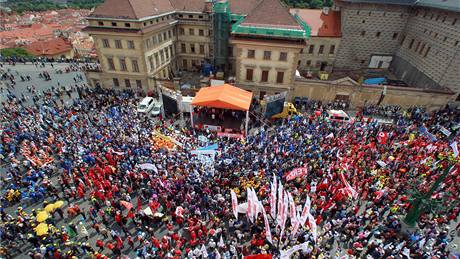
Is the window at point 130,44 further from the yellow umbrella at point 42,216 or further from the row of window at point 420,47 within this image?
the row of window at point 420,47

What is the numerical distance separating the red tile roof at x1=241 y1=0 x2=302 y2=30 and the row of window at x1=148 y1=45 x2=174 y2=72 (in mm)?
14574

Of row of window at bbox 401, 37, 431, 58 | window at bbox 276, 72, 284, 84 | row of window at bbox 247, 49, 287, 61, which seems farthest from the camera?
row of window at bbox 401, 37, 431, 58

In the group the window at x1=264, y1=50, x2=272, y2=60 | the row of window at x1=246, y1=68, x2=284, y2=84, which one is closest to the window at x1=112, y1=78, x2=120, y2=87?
the row of window at x1=246, y1=68, x2=284, y2=84

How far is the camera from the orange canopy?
2656cm

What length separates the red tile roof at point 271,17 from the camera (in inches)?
1221

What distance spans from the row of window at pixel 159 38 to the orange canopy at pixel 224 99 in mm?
12214

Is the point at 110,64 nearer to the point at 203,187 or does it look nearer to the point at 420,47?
the point at 203,187

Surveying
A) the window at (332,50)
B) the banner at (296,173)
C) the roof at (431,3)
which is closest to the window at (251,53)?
the window at (332,50)

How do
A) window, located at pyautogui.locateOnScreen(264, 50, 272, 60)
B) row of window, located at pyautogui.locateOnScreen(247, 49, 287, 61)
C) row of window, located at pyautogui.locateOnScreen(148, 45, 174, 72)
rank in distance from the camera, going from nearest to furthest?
1. row of window, located at pyautogui.locateOnScreen(247, 49, 287, 61)
2. window, located at pyautogui.locateOnScreen(264, 50, 272, 60)
3. row of window, located at pyautogui.locateOnScreen(148, 45, 174, 72)

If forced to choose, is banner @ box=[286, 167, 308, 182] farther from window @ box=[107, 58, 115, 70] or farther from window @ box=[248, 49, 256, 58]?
window @ box=[107, 58, 115, 70]

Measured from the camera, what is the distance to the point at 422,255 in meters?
14.9

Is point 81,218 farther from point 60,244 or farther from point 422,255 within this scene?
point 422,255

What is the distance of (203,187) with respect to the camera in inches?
739

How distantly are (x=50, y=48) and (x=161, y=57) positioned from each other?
59.8 meters
